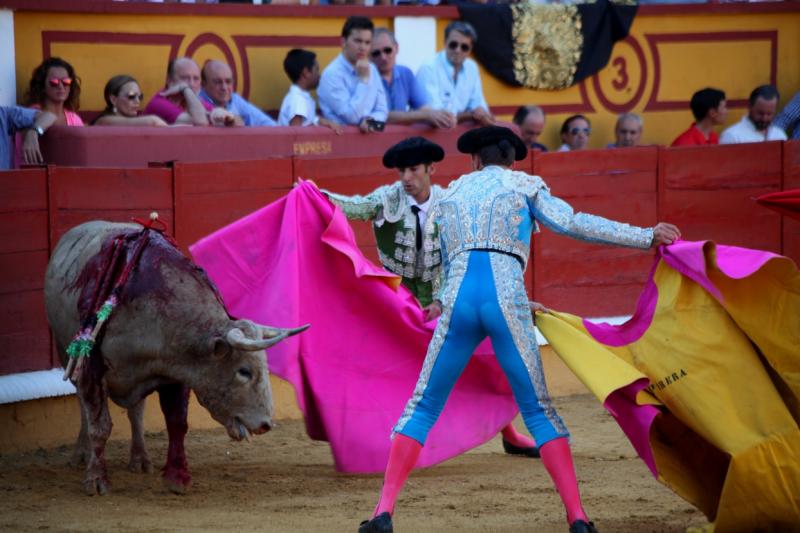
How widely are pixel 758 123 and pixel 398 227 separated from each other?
432cm

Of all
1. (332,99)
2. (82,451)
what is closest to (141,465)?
(82,451)

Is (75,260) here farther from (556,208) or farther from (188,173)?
(556,208)

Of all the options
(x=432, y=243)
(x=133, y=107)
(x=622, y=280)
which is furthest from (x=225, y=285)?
(x=622, y=280)

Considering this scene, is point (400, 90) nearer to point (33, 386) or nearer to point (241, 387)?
point (33, 386)

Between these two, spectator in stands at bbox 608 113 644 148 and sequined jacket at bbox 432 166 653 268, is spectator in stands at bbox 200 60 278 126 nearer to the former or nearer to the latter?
spectator in stands at bbox 608 113 644 148

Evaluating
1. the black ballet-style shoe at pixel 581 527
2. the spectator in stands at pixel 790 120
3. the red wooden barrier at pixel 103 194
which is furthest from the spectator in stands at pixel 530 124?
the black ballet-style shoe at pixel 581 527

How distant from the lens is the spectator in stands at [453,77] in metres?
8.50

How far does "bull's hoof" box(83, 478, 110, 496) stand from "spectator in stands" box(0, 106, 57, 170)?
183 centimetres

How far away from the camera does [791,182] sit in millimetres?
9062

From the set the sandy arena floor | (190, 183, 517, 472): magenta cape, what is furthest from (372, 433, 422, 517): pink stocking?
(190, 183, 517, 472): magenta cape

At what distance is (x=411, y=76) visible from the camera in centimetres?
854

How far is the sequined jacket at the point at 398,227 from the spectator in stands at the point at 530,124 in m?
2.94

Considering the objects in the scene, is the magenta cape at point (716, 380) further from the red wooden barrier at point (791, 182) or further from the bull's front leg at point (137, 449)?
the red wooden barrier at point (791, 182)

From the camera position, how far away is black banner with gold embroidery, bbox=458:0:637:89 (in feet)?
31.1
